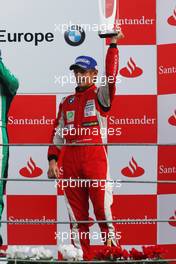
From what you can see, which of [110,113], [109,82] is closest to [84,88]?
[109,82]

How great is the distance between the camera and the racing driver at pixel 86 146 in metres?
4.58

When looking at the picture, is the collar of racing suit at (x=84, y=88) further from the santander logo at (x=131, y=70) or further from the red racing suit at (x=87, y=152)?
the santander logo at (x=131, y=70)

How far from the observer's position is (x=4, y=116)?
494cm

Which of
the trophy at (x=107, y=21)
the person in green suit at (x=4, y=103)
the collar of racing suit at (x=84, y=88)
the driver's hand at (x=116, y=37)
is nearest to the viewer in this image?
the trophy at (x=107, y=21)

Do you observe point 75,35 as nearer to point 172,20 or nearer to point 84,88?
point 84,88

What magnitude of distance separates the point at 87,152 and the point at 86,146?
1.3 inches

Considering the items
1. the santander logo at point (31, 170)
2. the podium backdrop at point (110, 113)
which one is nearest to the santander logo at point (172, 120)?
the podium backdrop at point (110, 113)

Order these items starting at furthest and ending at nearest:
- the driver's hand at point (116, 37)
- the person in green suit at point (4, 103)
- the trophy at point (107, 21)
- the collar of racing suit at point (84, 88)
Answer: the person in green suit at point (4, 103)
the collar of racing suit at point (84, 88)
the driver's hand at point (116, 37)
the trophy at point (107, 21)

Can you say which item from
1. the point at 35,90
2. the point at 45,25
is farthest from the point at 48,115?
the point at 45,25

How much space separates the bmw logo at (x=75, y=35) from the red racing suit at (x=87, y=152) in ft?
1.06

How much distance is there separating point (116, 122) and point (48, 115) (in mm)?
410

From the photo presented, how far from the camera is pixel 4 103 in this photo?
16.2ft

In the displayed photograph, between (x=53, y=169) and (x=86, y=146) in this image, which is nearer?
(x=86, y=146)

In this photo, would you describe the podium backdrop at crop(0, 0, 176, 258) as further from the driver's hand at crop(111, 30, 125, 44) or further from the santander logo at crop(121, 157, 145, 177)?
the driver's hand at crop(111, 30, 125, 44)
